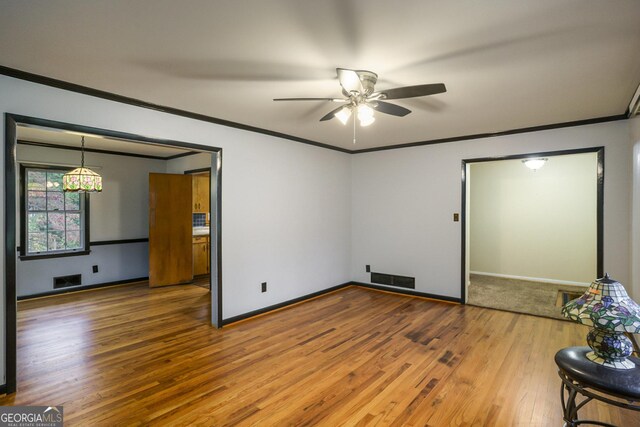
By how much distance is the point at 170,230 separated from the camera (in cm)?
593

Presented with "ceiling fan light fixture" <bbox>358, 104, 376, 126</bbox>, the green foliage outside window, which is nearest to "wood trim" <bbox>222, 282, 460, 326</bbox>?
"ceiling fan light fixture" <bbox>358, 104, 376, 126</bbox>

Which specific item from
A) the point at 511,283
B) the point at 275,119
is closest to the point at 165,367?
the point at 275,119

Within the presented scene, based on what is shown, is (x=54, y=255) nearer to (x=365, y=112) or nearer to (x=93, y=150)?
(x=93, y=150)

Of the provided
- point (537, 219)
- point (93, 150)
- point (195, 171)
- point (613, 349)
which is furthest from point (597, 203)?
point (93, 150)

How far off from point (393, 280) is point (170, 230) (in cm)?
401

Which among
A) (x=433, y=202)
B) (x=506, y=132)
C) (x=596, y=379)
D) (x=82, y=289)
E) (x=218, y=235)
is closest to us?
(x=596, y=379)

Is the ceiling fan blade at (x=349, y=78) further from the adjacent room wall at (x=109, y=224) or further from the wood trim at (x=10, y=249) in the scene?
the adjacent room wall at (x=109, y=224)

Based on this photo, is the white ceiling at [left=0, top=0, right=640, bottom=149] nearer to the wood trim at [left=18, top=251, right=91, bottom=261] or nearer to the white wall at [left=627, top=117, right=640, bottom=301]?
the white wall at [left=627, top=117, right=640, bottom=301]

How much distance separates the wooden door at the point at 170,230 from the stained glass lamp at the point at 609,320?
5.75 m

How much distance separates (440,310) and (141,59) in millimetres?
4329

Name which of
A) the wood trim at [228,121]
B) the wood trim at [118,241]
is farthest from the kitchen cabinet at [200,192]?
the wood trim at [228,121]

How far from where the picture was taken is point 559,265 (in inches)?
232

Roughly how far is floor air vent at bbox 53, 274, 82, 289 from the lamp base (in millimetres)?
6658

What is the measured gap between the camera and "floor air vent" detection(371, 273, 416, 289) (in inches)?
205
